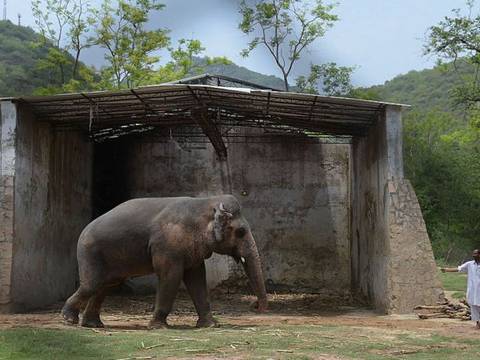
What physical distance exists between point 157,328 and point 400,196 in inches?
213

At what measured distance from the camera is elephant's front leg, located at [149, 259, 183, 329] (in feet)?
34.7

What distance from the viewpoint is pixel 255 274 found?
10281 millimetres

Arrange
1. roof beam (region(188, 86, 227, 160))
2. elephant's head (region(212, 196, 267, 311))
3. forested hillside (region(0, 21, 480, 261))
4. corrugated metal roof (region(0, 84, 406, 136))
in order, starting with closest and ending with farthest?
elephant's head (region(212, 196, 267, 311)) < corrugated metal roof (region(0, 84, 406, 136)) < roof beam (region(188, 86, 227, 160)) < forested hillside (region(0, 21, 480, 261))

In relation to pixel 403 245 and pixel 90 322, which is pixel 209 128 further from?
pixel 90 322

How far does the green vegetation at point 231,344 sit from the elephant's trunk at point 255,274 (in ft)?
1.38

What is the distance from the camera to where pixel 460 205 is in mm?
29781

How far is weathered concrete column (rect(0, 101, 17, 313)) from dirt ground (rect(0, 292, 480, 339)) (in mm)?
626

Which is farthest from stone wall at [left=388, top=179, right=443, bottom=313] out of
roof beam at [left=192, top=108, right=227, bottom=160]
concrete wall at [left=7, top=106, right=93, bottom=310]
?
concrete wall at [left=7, top=106, right=93, bottom=310]

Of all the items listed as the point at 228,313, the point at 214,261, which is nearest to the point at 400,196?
the point at 228,313

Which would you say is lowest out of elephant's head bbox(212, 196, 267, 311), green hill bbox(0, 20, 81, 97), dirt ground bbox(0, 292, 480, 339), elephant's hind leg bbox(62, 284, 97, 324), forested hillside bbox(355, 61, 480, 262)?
dirt ground bbox(0, 292, 480, 339)

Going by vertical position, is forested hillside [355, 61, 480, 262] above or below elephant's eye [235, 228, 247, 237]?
above

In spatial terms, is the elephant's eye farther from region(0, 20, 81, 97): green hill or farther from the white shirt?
region(0, 20, 81, 97): green hill

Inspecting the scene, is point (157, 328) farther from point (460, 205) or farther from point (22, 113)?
point (460, 205)

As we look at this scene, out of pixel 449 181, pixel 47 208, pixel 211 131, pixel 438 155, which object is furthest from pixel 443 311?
pixel 438 155
